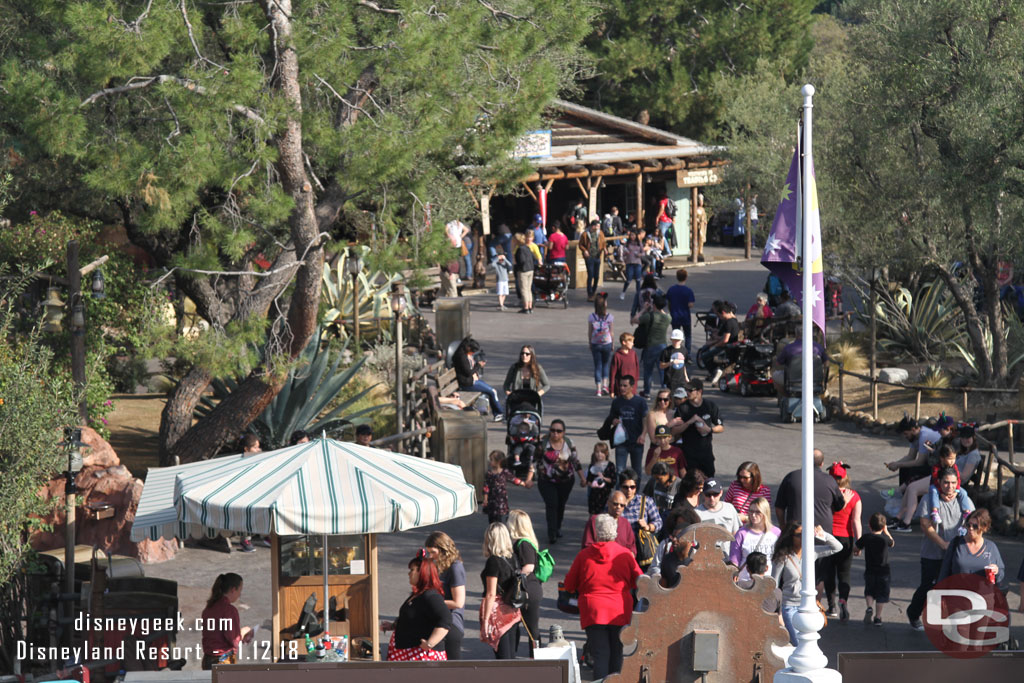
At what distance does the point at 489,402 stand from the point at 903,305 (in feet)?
26.6

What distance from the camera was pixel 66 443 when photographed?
36.1 feet

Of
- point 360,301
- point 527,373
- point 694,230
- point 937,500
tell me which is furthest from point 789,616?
point 694,230

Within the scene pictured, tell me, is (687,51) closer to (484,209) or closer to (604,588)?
(484,209)

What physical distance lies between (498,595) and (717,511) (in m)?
2.05

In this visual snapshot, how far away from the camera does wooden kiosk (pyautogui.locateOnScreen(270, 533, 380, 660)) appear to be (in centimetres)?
977

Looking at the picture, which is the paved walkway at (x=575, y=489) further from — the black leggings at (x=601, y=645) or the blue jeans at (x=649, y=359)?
the black leggings at (x=601, y=645)

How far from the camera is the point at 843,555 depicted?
11.1 meters

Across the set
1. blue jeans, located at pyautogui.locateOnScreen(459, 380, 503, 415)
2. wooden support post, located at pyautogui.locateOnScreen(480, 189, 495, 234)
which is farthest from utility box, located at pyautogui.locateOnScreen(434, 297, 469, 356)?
wooden support post, located at pyautogui.locateOnScreen(480, 189, 495, 234)

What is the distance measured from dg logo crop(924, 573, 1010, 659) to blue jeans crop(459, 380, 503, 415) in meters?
8.19

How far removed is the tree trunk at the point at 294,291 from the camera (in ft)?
42.7

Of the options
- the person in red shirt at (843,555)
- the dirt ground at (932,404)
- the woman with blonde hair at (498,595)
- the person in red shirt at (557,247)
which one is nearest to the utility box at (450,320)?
the person in red shirt at (557,247)

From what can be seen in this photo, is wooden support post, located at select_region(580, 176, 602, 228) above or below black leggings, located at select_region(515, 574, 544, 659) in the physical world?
above

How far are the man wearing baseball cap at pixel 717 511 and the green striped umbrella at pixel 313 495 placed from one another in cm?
207

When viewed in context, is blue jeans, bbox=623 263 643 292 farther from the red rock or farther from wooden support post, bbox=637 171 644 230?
the red rock
